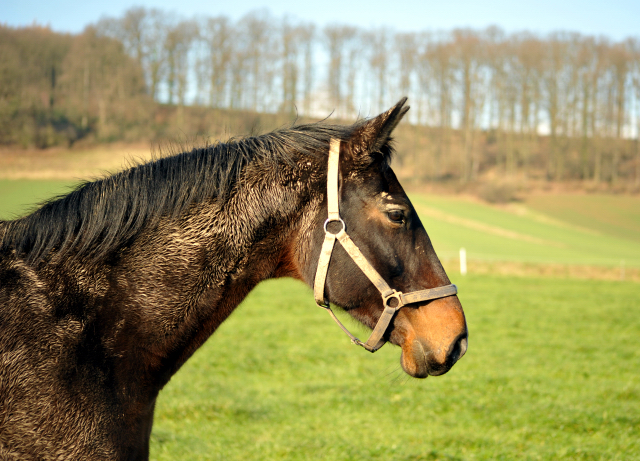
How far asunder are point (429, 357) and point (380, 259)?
50cm

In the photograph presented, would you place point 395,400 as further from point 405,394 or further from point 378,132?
point 378,132

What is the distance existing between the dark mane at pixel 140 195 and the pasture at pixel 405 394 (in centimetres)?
42

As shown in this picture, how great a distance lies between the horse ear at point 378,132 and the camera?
221 centimetres

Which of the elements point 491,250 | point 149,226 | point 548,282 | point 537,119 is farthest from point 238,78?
point 149,226

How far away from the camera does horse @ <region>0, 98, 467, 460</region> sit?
1984 millimetres

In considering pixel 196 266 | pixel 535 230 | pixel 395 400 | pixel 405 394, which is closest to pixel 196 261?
pixel 196 266

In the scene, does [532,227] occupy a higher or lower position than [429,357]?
lower

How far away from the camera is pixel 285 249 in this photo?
2.32m

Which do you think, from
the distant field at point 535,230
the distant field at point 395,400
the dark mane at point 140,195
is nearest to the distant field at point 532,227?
the distant field at point 535,230

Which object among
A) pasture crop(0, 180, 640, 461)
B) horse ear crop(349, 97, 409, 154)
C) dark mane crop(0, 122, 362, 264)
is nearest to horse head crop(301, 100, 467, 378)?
horse ear crop(349, 97, 409, 154)

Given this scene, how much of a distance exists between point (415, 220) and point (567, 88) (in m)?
56.5

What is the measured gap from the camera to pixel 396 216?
2219 millimetres

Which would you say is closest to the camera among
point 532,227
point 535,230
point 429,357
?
point 429,357

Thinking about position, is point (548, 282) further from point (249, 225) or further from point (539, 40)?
point (539, 40)
